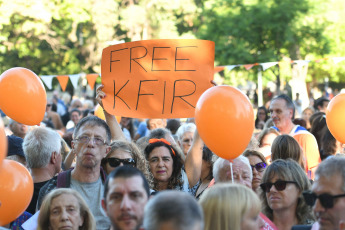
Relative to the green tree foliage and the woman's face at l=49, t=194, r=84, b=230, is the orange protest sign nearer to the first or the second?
the woman's face at l=49, t=194, r=84, b=230

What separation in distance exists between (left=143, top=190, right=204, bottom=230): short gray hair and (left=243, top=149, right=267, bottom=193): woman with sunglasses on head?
2706mm

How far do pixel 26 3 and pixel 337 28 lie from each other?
1952 cm

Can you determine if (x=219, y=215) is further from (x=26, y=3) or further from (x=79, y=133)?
(x=26, y=3)

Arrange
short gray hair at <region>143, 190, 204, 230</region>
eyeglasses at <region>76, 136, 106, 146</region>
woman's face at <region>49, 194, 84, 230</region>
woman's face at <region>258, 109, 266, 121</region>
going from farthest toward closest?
woman's face at <region>258, 109, 266, 121</region>, eyeglasses at <region>76, 136, 106, 146</region>, woman's face at <region>49, 194, 84, 230</region>, short gray hair at <region>143, 190, 204, 230</region>

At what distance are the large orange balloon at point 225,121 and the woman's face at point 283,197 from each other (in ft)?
1.33

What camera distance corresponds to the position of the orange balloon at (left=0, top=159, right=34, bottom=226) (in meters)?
4.18

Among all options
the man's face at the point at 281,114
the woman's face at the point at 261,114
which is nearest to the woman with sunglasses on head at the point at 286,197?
the man's face at the point at 281,114

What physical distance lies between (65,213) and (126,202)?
1.00m

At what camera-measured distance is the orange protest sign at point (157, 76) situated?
227 inches

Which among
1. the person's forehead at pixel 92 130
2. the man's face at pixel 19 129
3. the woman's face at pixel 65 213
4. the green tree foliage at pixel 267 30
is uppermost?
the green tree foliage at pixel 267 30

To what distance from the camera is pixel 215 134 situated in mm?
4609

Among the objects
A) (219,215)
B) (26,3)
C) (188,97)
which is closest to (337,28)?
(26,3)

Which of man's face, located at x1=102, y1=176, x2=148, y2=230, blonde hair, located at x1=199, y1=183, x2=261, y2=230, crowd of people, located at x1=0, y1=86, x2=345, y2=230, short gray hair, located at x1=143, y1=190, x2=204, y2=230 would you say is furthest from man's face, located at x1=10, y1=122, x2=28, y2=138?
short gray hair, located at x1=143, y1=190, x2=204, y2=230

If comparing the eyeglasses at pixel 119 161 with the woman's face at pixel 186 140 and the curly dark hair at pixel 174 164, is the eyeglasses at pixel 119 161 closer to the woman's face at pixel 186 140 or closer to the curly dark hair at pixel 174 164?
the curly dark hair at pixel 174 164
